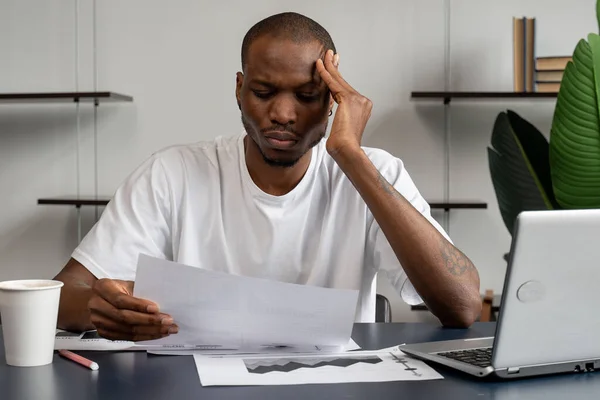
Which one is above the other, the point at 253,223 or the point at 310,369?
the point at 253,223

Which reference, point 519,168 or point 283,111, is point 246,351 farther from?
point 519,168

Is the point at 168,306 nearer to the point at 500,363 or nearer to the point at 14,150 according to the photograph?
the point at 500,363

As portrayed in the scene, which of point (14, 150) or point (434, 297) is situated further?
point (14, 150)

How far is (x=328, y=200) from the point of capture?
1624 mm

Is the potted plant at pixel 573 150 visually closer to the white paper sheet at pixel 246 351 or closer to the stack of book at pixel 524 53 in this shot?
the stack of book at pixel 524 53

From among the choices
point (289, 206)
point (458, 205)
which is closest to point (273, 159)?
point (289, 206)

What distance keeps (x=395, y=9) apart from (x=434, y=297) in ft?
6.19

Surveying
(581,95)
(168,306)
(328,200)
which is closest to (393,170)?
(328,200)

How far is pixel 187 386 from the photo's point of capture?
94 centimetres

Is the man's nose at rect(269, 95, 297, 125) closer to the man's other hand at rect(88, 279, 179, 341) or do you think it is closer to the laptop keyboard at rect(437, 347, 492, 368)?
the man's other hand at rect(88, 279, 179, 341)

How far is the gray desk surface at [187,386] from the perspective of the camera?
0.90 m

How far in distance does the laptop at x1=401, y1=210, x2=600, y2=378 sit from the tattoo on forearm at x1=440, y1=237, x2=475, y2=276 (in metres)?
0.40

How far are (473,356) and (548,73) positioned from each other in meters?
2.03

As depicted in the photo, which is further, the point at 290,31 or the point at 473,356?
the point at 290,31
